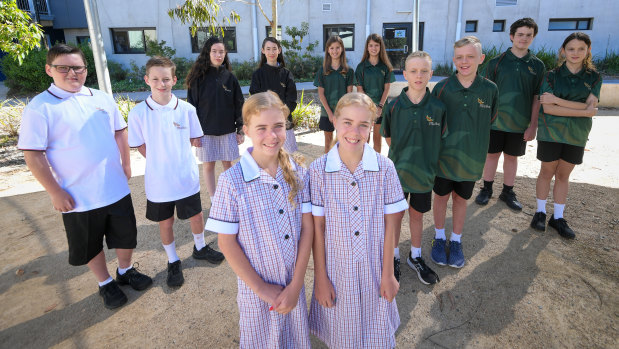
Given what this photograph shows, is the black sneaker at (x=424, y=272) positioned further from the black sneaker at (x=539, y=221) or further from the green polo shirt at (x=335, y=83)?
the green polo shirt at (x=335, y=83)

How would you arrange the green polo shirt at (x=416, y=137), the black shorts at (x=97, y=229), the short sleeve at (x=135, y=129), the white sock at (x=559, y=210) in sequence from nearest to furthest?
the black shorts at (x=97, y=229)
the green polo shirt at (x=416, y=137)
the short sleeve at (x=135, y=129)
the white sock at (x=559, y=210)

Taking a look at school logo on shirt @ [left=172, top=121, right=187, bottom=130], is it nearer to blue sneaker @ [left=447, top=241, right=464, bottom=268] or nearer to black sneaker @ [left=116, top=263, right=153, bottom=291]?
black sneaker @ [left=116, top=263, right=153, bottom=291]

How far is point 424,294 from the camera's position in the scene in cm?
271

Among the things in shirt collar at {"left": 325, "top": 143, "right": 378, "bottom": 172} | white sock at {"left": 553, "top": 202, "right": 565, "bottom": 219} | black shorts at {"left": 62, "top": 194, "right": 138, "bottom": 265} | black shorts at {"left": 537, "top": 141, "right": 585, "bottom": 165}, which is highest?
shirt collar at {"left": 325, "top": 143, "right": 378, "bottom": 172}

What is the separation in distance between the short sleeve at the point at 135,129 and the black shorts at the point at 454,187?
2.41m

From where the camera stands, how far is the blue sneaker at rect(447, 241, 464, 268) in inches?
119

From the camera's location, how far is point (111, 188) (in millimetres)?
2510

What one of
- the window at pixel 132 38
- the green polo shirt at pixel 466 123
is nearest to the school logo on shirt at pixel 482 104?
the green polo shirt at pixel 466 123

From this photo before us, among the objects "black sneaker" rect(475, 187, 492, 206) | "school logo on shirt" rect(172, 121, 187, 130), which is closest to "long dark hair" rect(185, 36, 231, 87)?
"school logo on shirt" rect(172, 121, 187, 130)

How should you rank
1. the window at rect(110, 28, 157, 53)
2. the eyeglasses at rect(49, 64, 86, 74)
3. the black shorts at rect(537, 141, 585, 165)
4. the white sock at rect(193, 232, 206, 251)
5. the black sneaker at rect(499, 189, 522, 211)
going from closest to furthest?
1. the eyeglasses at rect(49, 64, 86, 74)
2. the white sock at rect(193, 232, 206, 251)
3. the black shorts at rect(537, 141, 585, 165)
4. the black sneaker at rect(499, 189, 522, 211)
5. the window at rect(110, 28, 157, 53)

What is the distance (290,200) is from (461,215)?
6.47 feet

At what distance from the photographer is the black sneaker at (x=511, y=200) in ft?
13.3

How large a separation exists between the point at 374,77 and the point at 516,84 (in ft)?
6.62

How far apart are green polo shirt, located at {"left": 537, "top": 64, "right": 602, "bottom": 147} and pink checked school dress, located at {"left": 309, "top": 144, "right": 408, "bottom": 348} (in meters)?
2.39
